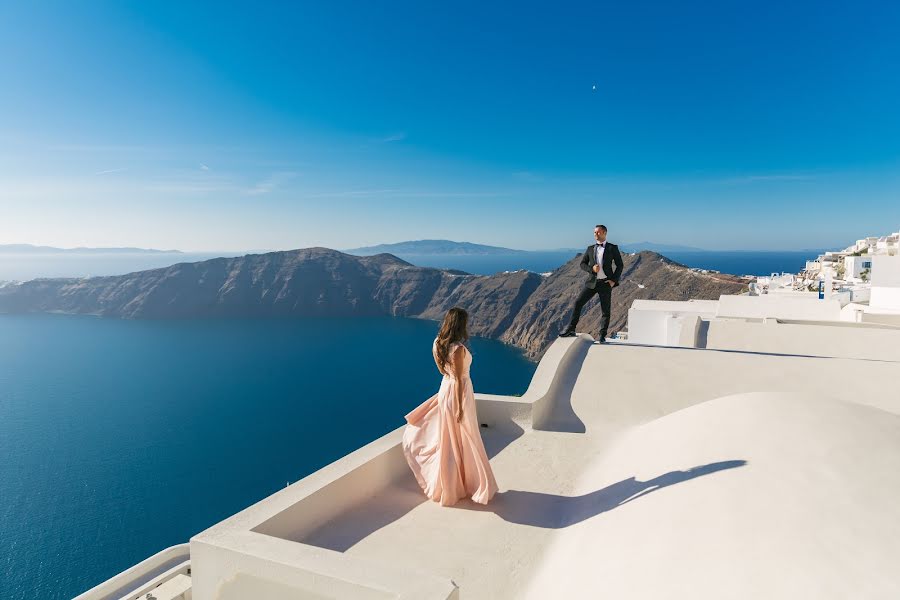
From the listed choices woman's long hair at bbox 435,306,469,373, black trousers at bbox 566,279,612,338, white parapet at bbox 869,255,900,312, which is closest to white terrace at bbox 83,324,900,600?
woman's long hair at bbox 435,306,469,373

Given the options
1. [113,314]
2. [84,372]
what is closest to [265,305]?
[113,314]

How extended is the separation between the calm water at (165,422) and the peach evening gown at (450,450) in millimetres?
30102

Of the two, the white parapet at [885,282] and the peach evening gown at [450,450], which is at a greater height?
the white parapet at [885,282]

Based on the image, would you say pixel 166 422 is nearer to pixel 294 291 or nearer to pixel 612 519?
pixel 612 519

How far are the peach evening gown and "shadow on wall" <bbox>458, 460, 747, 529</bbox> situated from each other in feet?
0.62

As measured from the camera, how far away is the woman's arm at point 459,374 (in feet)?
13.3

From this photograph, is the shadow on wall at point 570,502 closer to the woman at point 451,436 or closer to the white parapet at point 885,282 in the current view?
the woman at point 451,436

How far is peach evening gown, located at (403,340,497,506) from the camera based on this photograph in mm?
4191

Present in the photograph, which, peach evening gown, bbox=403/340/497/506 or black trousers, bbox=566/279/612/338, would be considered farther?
black trousers, bbox=566/279/612/338

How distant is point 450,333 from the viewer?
407 centimetres

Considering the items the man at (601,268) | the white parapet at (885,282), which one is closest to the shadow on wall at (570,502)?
the man at (601,268)

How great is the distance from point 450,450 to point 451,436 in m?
0.16

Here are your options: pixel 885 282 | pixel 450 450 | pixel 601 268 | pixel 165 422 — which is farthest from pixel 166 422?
pixel 885 282

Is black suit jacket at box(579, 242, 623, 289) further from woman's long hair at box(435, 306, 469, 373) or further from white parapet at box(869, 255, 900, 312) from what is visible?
white parapet at box(869, 255, 900, 312)
